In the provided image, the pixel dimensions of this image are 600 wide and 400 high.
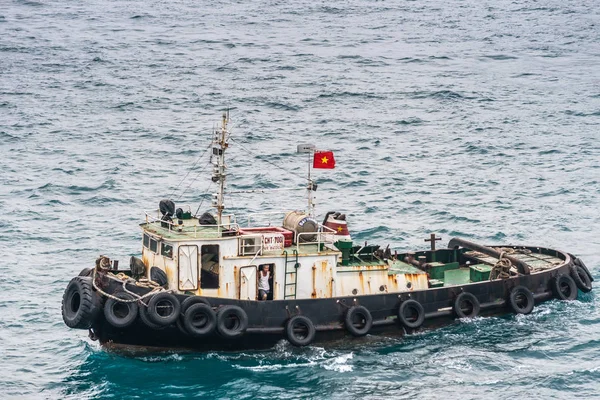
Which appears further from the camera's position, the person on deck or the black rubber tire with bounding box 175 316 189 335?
the person on deck

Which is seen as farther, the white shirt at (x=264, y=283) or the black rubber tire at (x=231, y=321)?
the white shirt at (x=264, y=283)

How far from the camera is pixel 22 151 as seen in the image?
51.8 m

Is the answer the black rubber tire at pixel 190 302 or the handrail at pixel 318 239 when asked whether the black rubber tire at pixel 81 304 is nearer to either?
the black rubber tire at pixel 190 302

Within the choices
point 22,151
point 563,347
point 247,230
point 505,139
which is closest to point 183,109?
point 22,151

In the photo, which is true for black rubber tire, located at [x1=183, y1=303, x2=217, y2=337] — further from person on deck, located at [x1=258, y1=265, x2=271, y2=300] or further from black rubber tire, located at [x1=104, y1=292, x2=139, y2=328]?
person on deck, located at [x1=258, y1=265, x2=271, y2=300]

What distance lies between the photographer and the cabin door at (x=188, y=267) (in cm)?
2800

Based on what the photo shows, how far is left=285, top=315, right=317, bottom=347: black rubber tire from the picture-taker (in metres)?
28.2

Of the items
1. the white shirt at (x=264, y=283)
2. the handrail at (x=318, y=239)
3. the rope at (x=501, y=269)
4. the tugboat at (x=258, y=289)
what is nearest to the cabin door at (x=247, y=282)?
the tugboat at (x=258, y=289)

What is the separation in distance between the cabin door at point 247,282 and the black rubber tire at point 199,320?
1.42 meters

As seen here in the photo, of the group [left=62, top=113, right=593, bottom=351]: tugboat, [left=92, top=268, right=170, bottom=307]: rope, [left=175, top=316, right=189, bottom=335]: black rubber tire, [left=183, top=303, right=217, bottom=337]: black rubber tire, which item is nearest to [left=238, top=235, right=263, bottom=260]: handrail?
[left=62, top=113, right=593, bottom=351]: tugboat

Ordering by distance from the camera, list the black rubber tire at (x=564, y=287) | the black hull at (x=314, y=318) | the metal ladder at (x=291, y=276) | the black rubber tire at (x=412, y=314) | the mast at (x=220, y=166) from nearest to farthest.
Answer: the black hull at (x=314, y=318)
the mast at (x=220, y=166)
the metal ladder at (x=291, y=276)
the black rubber tire at (x=412, y=314)
the black rubber tire at (x=564, y=287)

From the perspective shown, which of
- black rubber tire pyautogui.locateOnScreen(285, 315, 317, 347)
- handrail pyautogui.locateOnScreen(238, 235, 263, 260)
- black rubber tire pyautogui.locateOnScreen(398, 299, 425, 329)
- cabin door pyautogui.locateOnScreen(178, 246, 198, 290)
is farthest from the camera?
black rubber tire pyautogui.locateOnScreen(398, 299, 425, 329)

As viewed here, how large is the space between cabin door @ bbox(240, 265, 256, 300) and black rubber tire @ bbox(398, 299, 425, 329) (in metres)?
4.53

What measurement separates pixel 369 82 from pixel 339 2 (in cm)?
2981
